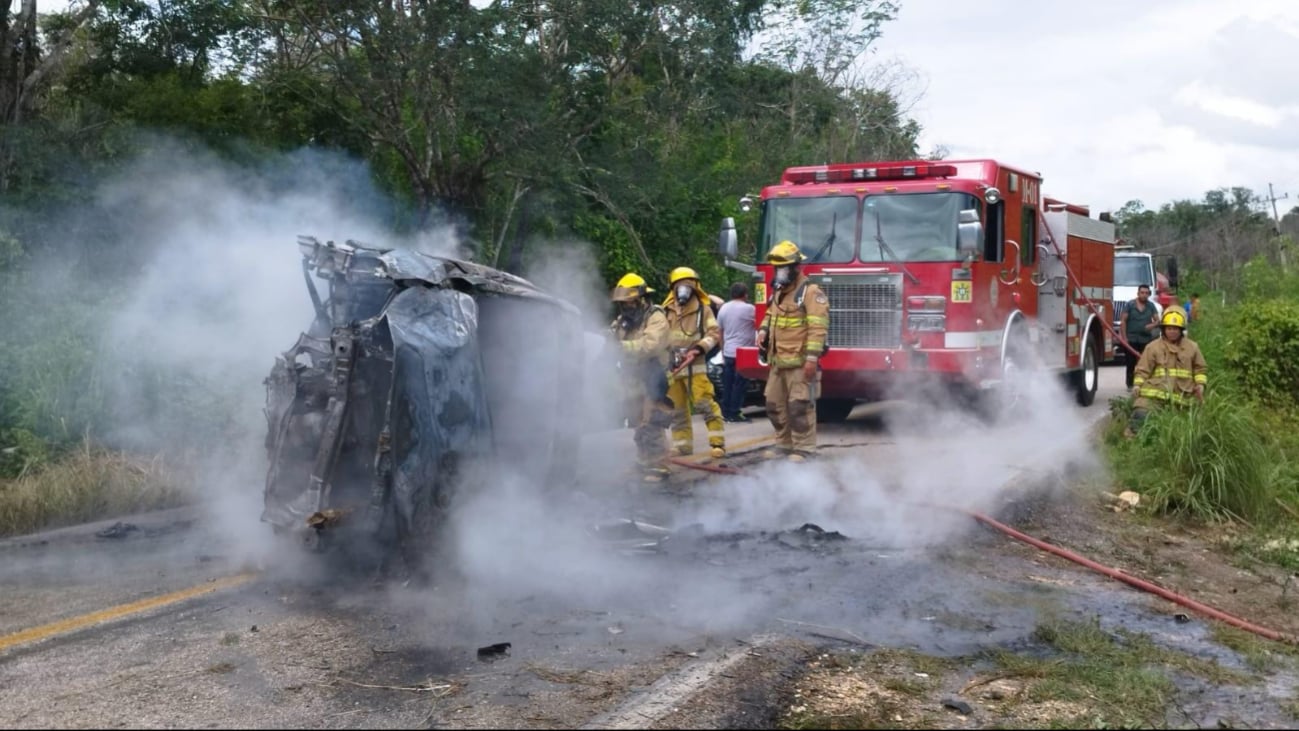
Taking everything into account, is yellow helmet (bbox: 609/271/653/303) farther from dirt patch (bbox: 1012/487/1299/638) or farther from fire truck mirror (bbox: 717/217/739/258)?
dirt patch (bbox: 1012/487/1299/638)

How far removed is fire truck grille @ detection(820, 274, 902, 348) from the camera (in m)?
12.1

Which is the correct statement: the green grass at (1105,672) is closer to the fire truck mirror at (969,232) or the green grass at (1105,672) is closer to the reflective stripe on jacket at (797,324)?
the reflective stripe on jacket at (797,324)

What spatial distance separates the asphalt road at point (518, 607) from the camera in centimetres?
448

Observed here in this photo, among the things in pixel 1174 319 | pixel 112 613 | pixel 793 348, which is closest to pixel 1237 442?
pixel 1174 319

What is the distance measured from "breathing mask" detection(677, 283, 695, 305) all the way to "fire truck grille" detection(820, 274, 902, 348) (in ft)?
8.85

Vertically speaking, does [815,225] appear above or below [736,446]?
above

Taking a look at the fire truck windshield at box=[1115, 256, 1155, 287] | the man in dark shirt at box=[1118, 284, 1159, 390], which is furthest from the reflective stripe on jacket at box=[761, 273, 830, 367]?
the fire truck windshield at box=[1115, 256, 1155, 287]

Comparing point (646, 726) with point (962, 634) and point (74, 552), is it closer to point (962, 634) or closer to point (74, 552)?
point (962, 634)

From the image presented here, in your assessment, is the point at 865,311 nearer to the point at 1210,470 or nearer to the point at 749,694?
the point at 1210,470

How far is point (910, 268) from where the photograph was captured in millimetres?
12086

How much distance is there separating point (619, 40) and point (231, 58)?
5.16m

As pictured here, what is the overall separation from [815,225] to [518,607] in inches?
302

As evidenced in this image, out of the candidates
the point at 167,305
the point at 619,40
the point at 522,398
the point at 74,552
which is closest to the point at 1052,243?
the point at 619,40

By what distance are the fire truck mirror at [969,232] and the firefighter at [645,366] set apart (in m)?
3.31
